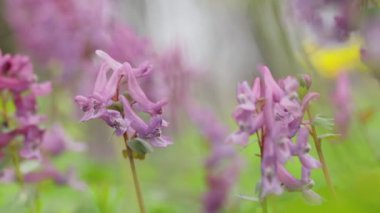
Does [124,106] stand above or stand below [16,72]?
below

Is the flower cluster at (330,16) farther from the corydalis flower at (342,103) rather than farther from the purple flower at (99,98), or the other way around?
the purple flower at (99,98)

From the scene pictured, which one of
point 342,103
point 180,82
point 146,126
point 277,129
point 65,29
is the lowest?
point 277,129

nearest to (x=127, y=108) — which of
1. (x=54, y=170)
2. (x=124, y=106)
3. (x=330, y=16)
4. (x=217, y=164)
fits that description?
(x=124, y=106)

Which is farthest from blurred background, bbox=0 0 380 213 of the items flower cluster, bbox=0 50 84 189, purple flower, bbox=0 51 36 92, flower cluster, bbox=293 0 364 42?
purple flower, bbox=0 51 36 92

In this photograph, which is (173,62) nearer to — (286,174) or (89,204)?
(89,204)

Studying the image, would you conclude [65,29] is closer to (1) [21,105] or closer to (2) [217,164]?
(2) [217,164]

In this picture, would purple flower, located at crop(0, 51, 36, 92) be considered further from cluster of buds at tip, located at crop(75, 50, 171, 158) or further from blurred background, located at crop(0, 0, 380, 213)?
cluster of buds at tip, located at crop(75, 50, 171, 158)

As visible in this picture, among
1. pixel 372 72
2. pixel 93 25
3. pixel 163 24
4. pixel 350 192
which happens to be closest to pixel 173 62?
pixel 93 25
